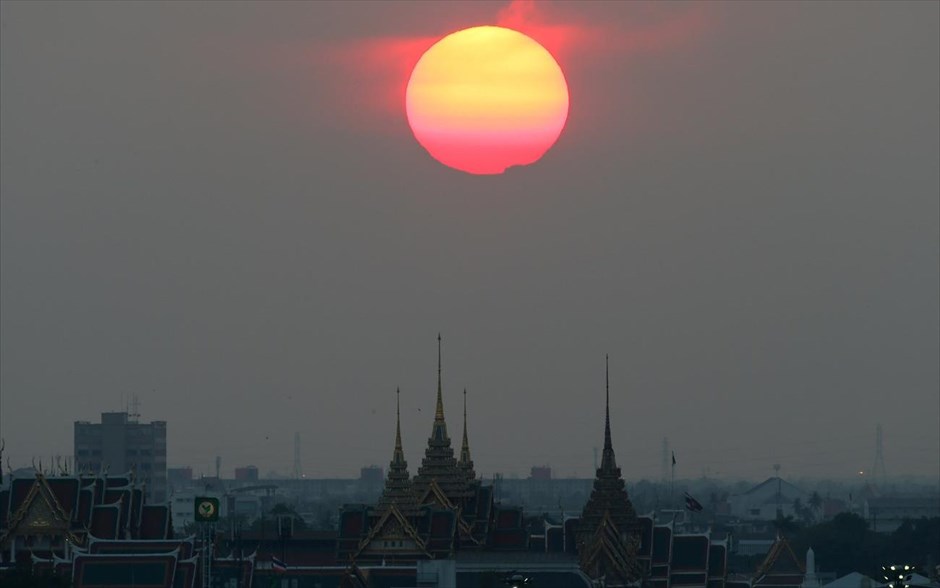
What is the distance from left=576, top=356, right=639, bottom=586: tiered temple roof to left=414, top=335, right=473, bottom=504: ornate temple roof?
7525 millimetres

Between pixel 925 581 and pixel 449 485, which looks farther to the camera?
pixel 449 485

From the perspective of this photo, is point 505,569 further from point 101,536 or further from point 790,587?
point 790,587

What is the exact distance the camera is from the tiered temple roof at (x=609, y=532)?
14888cm

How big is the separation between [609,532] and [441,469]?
647 inches

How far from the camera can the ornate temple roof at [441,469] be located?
6481 inches

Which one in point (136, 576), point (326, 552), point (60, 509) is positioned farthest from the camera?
point (326, 552)

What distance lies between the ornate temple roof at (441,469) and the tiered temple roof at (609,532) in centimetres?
753

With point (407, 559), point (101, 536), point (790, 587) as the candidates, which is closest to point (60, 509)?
point (101, 536)

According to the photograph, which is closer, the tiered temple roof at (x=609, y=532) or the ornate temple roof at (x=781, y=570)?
the tiered temple roof at (x=609, y=532)

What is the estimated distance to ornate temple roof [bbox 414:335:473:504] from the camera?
540ft

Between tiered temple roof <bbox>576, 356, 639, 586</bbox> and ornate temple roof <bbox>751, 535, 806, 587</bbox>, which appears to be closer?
tiered temple roof <bbox>576, 356, 639, 586</bbox>

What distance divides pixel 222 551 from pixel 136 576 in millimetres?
39199

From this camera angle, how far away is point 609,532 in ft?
504

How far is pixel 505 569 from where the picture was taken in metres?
127
